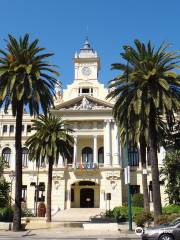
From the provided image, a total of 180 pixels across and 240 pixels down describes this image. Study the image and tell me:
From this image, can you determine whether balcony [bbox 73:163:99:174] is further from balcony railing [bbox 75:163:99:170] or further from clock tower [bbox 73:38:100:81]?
clock tower [bbox 73:38:100:81]

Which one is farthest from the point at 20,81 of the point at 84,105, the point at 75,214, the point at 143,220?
the point at 84,105

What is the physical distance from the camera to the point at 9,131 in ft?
246

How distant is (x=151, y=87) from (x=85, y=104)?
37.2 m

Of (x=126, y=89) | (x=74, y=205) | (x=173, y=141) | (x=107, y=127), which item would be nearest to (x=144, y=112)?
(x=126, y=89)

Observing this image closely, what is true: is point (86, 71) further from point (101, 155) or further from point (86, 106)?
point (101, 155)

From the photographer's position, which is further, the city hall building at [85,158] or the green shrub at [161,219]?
the city hall building at [85,158]

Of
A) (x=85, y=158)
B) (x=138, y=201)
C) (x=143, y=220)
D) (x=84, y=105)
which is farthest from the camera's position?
(x=85, y=158)

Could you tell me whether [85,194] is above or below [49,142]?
below

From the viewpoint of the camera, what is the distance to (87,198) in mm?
68812

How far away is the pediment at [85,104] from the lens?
2694 inches

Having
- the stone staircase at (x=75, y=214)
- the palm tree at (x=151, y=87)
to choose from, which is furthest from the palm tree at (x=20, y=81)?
the stone staircase at (x=75, y=214)

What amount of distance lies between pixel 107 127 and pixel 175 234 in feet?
157

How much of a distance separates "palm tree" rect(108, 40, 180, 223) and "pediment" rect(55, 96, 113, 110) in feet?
114

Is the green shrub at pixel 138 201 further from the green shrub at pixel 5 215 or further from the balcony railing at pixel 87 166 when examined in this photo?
the green shrub at pixel 5 215
